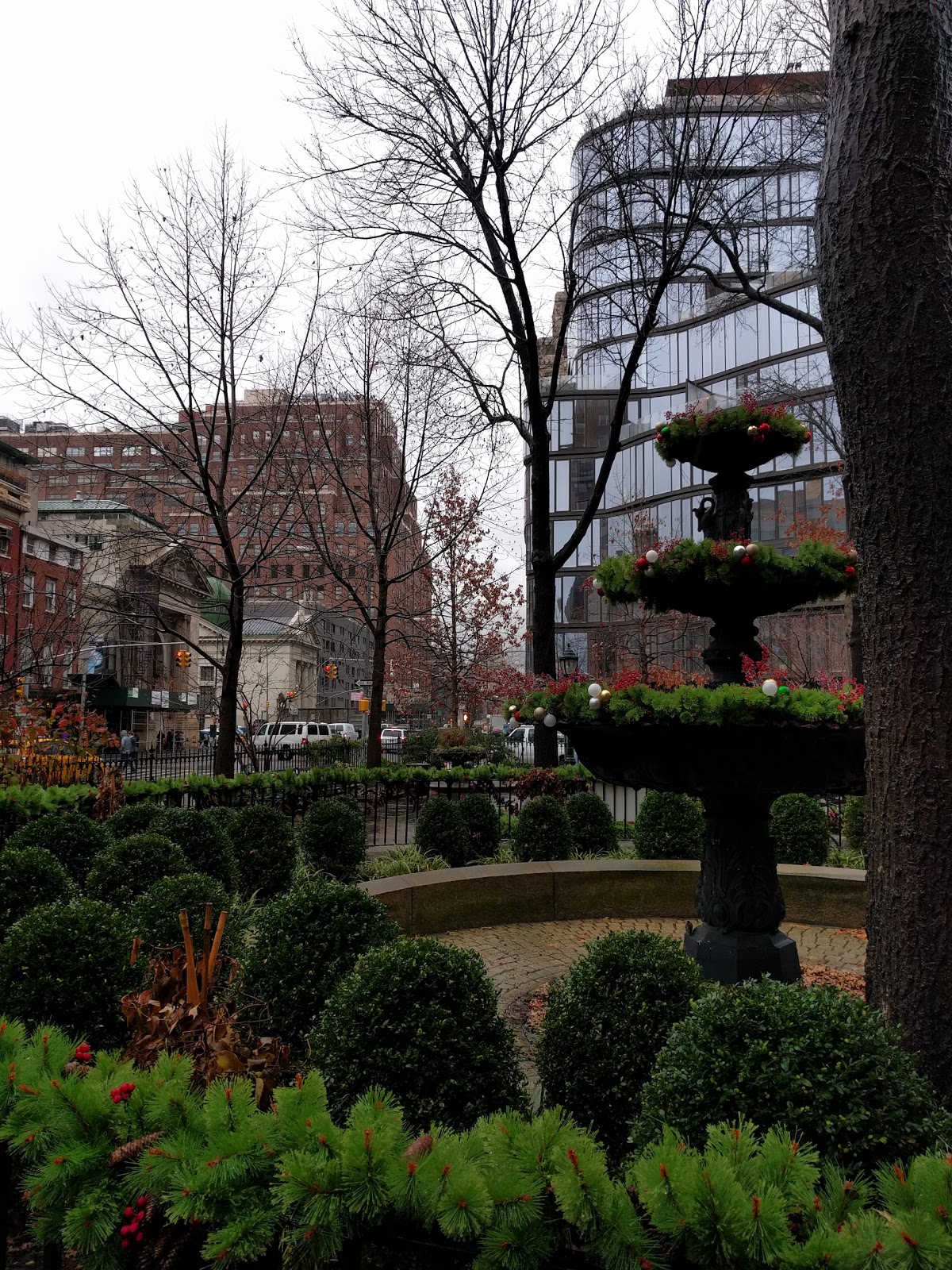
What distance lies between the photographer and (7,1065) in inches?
93.1

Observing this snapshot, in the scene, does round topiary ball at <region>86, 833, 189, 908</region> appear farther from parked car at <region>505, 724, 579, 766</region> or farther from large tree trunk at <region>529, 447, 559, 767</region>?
parked car at <region>505, 724, 579, 766</region>

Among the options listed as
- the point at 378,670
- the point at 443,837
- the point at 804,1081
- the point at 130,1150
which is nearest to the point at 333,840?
the point at 443,837

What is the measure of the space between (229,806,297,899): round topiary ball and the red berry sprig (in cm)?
628

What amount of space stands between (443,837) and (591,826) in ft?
6.34

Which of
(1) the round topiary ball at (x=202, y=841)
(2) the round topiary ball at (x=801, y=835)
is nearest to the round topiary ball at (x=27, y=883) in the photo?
(1) the round topiary ball at (x=202, y=841)

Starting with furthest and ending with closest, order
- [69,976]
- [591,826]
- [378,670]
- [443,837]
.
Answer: [378,670], [591,826], [443,837], [69,976]

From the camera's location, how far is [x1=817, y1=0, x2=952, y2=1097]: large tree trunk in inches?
123

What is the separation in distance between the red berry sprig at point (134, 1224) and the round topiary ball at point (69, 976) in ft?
6.83

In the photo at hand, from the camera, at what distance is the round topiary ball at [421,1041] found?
3.05 meters

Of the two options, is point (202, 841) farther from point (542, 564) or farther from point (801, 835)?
point (542, 564)

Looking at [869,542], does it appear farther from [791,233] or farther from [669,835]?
[791,233]

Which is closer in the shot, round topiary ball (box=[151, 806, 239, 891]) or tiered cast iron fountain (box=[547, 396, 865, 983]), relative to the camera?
tiered cast iron fountain (box=[547, 396, 865, 983])

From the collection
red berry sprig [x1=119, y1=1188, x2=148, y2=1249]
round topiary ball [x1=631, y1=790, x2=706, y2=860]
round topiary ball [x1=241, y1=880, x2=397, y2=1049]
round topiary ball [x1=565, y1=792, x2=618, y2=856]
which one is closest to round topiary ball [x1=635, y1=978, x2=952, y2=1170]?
red berry sprig [x1=119, y1=1188, x2=148, y2=1249]

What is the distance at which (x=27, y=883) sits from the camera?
5.73 m
